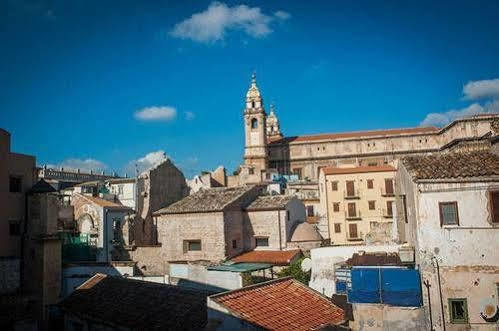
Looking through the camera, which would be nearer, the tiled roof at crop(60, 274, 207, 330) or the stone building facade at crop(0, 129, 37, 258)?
the tiled roof at crop(60, 274, 207, 330)

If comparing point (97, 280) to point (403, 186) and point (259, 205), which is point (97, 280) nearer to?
point (259, 205)

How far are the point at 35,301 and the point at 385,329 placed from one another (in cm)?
2066

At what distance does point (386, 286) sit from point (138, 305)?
11.8 meters

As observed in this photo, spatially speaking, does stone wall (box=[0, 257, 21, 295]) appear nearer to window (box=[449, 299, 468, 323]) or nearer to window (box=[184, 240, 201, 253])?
window (box=[184, 240, 201, 253])

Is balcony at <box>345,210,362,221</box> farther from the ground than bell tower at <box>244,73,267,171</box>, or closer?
closer

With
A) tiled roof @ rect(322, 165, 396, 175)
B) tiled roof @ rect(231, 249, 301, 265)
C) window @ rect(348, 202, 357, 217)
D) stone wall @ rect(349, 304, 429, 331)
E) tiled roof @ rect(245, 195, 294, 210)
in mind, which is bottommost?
stone wall @ rect(349, 304, 429, 331)

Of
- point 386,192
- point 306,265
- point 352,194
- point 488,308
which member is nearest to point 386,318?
point 488,308

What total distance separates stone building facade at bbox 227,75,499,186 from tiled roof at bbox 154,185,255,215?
33.3m

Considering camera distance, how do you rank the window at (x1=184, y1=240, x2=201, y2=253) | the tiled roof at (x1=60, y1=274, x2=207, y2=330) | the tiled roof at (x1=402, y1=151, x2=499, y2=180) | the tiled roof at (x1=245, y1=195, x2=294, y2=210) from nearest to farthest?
the tiled roof at (x1=60, y1=274, x2=207, y2=330)
the tiled roof at (x1=402, y1=151, x2=499, y2=180)
the window at (x1=184, y1=240, x2=201, y2=253)
the tiled roof at (x1=245, y1=195, x2=294, y2=210)

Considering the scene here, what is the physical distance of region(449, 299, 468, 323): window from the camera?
63.7ft

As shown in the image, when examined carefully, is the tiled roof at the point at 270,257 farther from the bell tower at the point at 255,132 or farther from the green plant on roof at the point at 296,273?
the bell tower at the point at 255,132

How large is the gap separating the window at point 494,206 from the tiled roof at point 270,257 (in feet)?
43.4

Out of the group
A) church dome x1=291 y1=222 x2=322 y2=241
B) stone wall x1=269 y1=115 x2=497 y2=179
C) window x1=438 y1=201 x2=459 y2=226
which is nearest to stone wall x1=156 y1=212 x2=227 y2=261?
church dome x1=291 y1=222 x2=322 y2=241

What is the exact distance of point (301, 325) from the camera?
16000 millimetres
